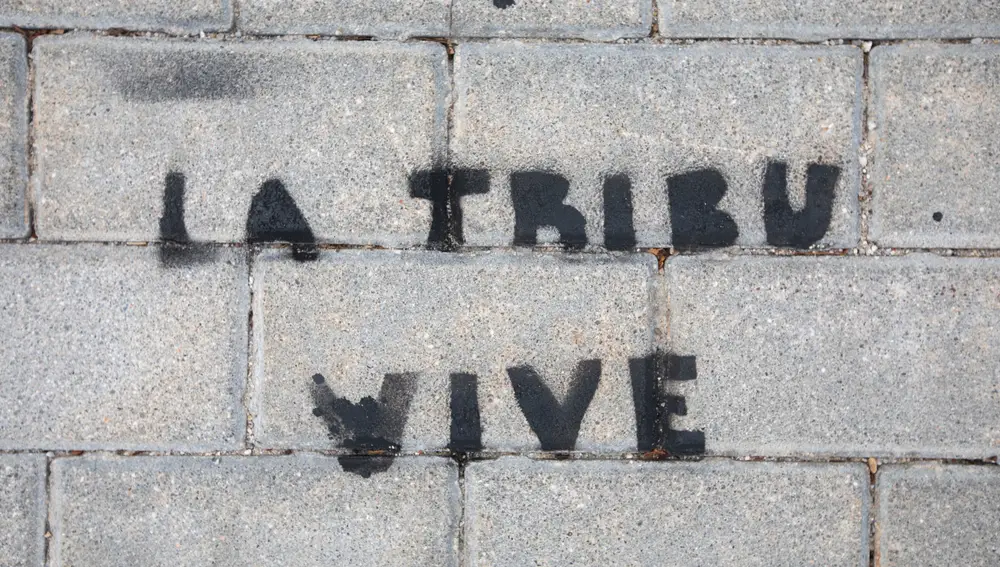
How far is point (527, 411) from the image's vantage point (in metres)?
1.70

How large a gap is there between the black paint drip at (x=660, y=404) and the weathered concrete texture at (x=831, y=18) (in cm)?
92

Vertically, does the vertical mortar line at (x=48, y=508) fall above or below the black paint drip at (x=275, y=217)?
below

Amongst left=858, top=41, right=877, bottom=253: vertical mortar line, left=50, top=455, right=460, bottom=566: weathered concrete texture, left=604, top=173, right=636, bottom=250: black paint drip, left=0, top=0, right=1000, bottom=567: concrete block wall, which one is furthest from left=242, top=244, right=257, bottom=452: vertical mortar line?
left=858, top=41, right=877, bottom=253: vertical mortar line

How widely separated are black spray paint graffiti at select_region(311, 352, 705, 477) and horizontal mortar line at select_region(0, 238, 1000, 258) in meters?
0.30

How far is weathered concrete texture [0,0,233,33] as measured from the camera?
1703 millimetres

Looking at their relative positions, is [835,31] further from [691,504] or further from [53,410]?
[53,410]

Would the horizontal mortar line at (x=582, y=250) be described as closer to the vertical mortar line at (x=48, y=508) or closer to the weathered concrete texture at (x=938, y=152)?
the weathered concrete texture at (x=938, y=152)

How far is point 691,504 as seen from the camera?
1.70m

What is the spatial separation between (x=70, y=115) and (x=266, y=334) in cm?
81

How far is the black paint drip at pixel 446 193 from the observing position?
1693mm

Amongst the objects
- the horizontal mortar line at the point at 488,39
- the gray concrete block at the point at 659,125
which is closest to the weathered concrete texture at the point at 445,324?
the gray concrete block at the point at 659,125

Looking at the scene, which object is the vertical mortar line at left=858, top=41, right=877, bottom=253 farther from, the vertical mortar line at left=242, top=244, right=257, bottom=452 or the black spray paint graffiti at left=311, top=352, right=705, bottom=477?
the vertical mortar line at left=242, top=244, right=257, bottom=452

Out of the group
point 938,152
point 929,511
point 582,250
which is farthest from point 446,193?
point 929,511

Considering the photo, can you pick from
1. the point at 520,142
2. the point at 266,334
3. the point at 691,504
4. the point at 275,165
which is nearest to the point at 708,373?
the point at 691,504
